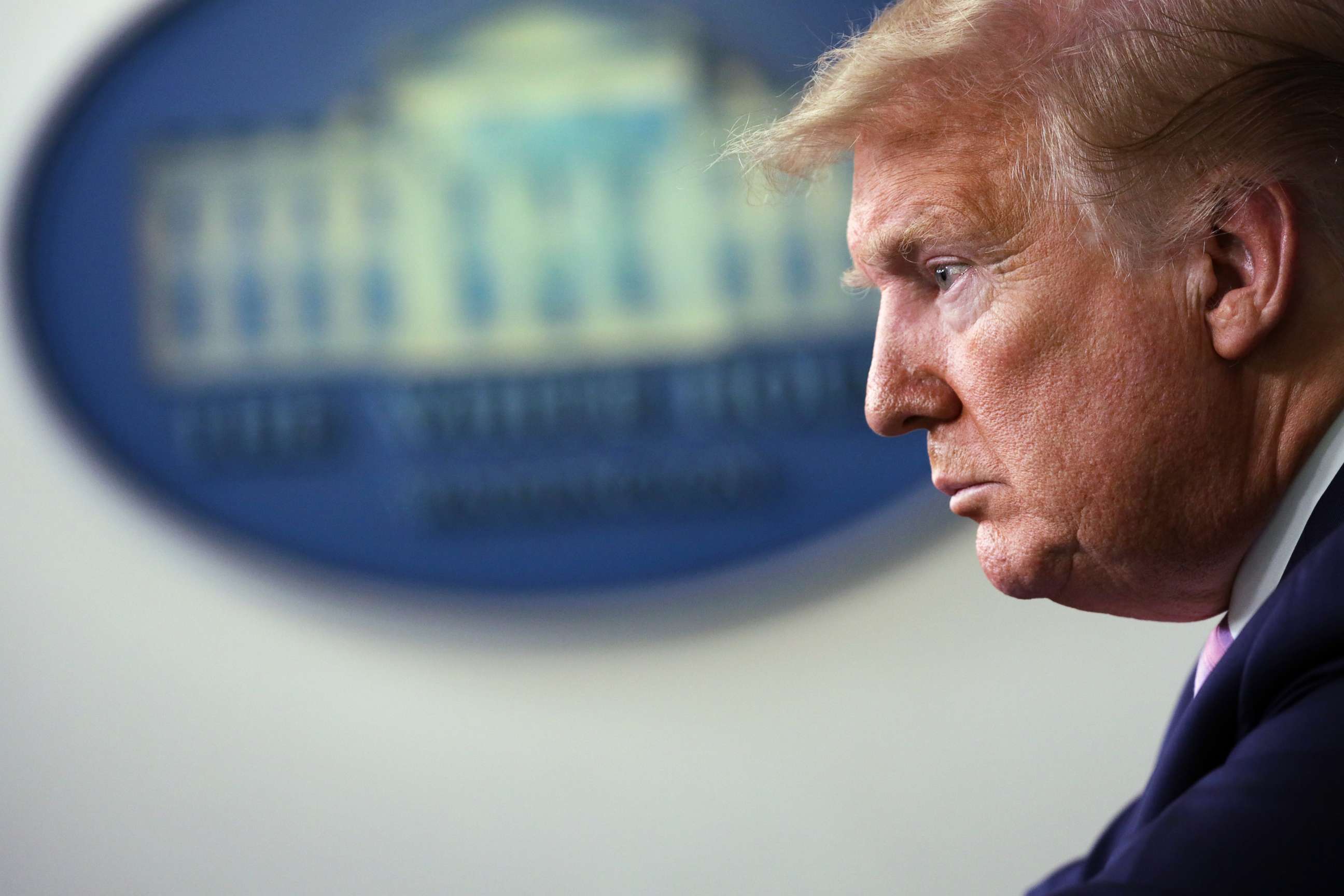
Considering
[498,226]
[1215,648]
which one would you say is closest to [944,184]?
[1215,648]

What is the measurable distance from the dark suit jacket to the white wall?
0.81 metres

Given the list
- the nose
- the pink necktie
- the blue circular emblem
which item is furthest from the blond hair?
the blue circular emblem

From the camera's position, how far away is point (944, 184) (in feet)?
2.06

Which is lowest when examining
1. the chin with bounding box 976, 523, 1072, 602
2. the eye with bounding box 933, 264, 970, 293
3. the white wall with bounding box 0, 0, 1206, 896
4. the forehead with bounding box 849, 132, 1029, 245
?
the white wall with bounding box 0, 0, 1206, 896

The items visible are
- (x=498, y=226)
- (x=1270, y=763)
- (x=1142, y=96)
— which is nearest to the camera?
(x=1270, y=763)

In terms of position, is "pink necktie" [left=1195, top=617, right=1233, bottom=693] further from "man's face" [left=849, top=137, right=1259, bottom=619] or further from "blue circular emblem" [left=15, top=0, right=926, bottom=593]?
"blue circular emblem" [left=15, top=0, right=926, bottom=593]

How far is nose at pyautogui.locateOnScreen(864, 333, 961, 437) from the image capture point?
665mm

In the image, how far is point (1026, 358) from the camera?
2.01 feet

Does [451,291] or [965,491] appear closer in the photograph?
[965,491]

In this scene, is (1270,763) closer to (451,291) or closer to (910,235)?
(910,235)

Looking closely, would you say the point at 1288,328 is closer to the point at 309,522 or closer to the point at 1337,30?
the point at 1337,30

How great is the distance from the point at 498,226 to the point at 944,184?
34.2 inches

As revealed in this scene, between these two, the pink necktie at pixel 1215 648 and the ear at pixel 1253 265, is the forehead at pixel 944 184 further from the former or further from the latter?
the pink necktie at pixel 1215 648

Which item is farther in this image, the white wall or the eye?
the white wall
